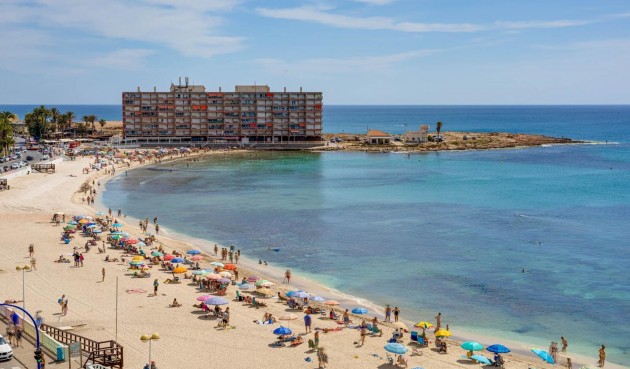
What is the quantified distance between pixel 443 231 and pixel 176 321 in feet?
103

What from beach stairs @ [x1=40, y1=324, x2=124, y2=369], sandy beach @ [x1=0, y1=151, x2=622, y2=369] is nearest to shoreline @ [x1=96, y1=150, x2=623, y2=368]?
sandy beach @ [x1=0, y1=151, x2=622, y2=369]

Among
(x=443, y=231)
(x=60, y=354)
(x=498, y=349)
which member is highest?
(x=60, y=354)

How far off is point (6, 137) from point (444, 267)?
80499mm

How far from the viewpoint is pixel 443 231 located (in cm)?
5622

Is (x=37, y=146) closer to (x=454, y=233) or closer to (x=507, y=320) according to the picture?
(x=454, y=233)

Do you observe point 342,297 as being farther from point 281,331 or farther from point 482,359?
point 482,359

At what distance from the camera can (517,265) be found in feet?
147

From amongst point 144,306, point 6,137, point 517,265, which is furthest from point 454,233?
point 6,137

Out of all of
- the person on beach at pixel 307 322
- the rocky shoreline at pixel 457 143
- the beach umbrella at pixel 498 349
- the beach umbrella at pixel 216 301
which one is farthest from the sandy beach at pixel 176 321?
the rocky shoreline at pixel 457 143

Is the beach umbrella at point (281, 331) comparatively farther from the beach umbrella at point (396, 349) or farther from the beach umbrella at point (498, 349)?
the beach umbrella at point (498, 349)

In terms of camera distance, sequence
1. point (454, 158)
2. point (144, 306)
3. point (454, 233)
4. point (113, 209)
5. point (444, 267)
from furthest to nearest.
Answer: point (454, 158), point (113, 209), point (454, 233), point (444, 267), point (144, 306)

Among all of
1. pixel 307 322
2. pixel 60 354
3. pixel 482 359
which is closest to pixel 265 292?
pixel 307 322

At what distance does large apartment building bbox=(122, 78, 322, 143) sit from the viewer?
145 meters

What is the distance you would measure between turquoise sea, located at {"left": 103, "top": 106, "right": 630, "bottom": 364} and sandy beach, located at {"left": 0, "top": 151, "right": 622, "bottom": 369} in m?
3.13
